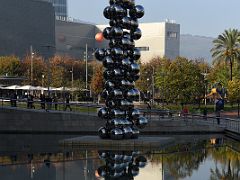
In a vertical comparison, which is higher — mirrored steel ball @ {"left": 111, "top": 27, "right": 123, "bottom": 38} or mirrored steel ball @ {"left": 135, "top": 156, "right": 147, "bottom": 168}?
mirrored steel ball @ {"left": 111, "top": 27, "right": 123, "bottom": 38}

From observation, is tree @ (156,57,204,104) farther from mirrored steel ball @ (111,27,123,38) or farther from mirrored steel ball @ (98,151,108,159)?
mirrored steel ball @ (98,151,108,159)

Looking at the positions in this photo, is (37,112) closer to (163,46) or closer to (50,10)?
(50,10)

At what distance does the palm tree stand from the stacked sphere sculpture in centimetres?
3883

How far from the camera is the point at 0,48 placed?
10562cm

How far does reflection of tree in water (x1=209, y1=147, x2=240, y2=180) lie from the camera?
1598 cm

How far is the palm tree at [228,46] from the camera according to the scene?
61.1 m

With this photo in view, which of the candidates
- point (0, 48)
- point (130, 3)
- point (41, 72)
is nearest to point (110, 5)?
point (130, 3)

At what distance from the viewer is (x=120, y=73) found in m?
23.3

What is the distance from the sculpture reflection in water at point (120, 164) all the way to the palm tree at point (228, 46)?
42.2 m

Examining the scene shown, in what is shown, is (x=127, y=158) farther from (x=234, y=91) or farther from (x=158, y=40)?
(x=158, y=40)

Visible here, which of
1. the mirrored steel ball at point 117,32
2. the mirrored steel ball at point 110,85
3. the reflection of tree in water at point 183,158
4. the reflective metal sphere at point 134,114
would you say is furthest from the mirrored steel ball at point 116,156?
the mirrored steel ball at point 117,32

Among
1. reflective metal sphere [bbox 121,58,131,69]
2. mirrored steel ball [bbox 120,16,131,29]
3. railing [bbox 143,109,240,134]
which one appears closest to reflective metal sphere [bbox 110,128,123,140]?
reflective metal sphere [bbox 121,58,131,69]

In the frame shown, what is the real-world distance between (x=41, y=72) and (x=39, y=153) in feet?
221

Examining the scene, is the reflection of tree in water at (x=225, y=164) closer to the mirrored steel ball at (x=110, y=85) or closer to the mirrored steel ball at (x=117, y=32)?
the mirrored steel ball at (x=110, y=85)
